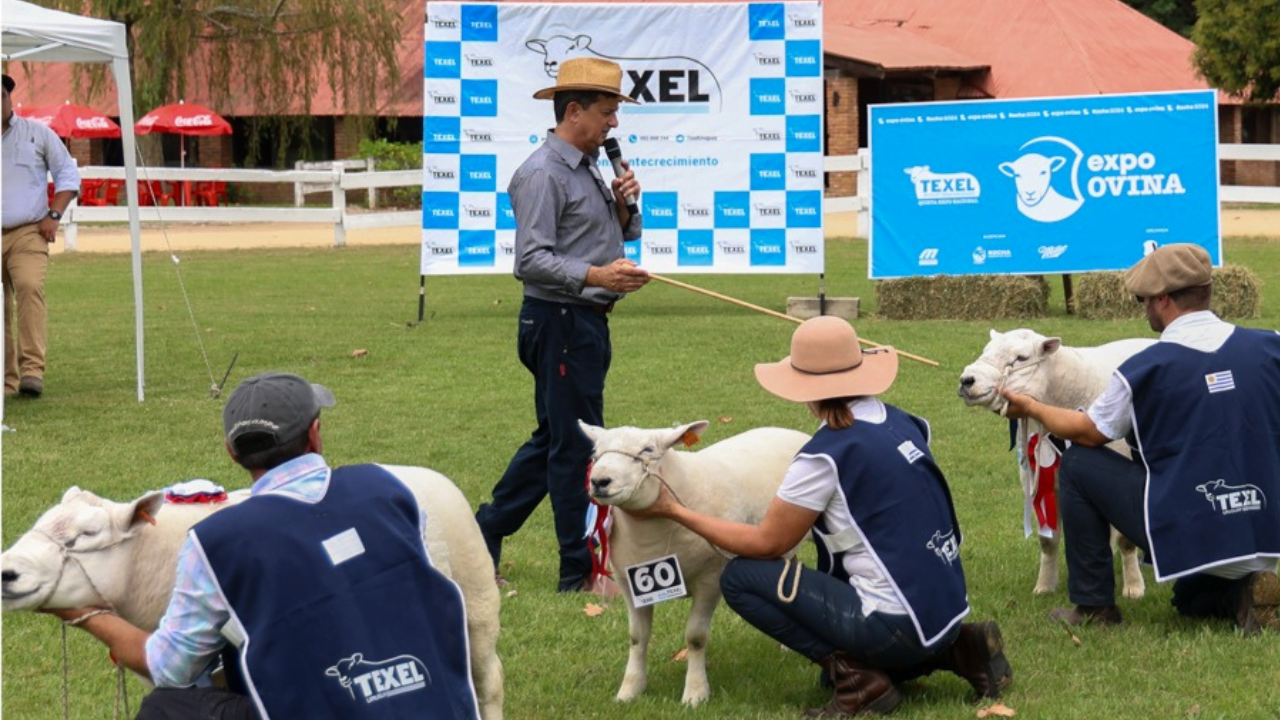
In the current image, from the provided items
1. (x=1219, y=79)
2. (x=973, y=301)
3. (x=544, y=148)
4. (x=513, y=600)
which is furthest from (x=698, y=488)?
(x=1219, y=79)

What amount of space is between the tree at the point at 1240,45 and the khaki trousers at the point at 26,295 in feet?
93.8

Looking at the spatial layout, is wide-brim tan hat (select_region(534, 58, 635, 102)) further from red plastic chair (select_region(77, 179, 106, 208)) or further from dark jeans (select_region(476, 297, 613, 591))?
red plastic chair (select_region(77, 179, 106, 208))

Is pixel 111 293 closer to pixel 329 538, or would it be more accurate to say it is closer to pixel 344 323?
pixel 344 323

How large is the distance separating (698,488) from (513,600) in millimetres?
1443

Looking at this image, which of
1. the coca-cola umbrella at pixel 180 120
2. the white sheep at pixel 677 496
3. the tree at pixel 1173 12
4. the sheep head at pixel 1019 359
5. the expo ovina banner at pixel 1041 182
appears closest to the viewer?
the white sheep at pixel 677 496

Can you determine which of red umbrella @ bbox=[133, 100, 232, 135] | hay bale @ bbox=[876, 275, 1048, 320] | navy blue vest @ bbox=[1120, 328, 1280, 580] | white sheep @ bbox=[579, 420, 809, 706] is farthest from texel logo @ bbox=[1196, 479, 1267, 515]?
red umbrella @ bbox=[133, 100, 232, 135]

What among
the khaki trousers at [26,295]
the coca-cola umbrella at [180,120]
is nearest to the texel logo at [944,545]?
the khaki trousers at [26,295]

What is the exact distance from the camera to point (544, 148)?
699 cm

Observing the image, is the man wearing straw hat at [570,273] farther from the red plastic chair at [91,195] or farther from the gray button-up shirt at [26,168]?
the red plastic chair at [91,195]

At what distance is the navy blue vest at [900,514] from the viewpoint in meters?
5.25

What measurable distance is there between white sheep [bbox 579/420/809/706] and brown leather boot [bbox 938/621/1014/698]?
84cm

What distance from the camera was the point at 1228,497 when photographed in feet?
19.6

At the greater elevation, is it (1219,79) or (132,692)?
(1219,79)

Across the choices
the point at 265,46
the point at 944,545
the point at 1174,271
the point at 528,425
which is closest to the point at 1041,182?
the point at 528,425
